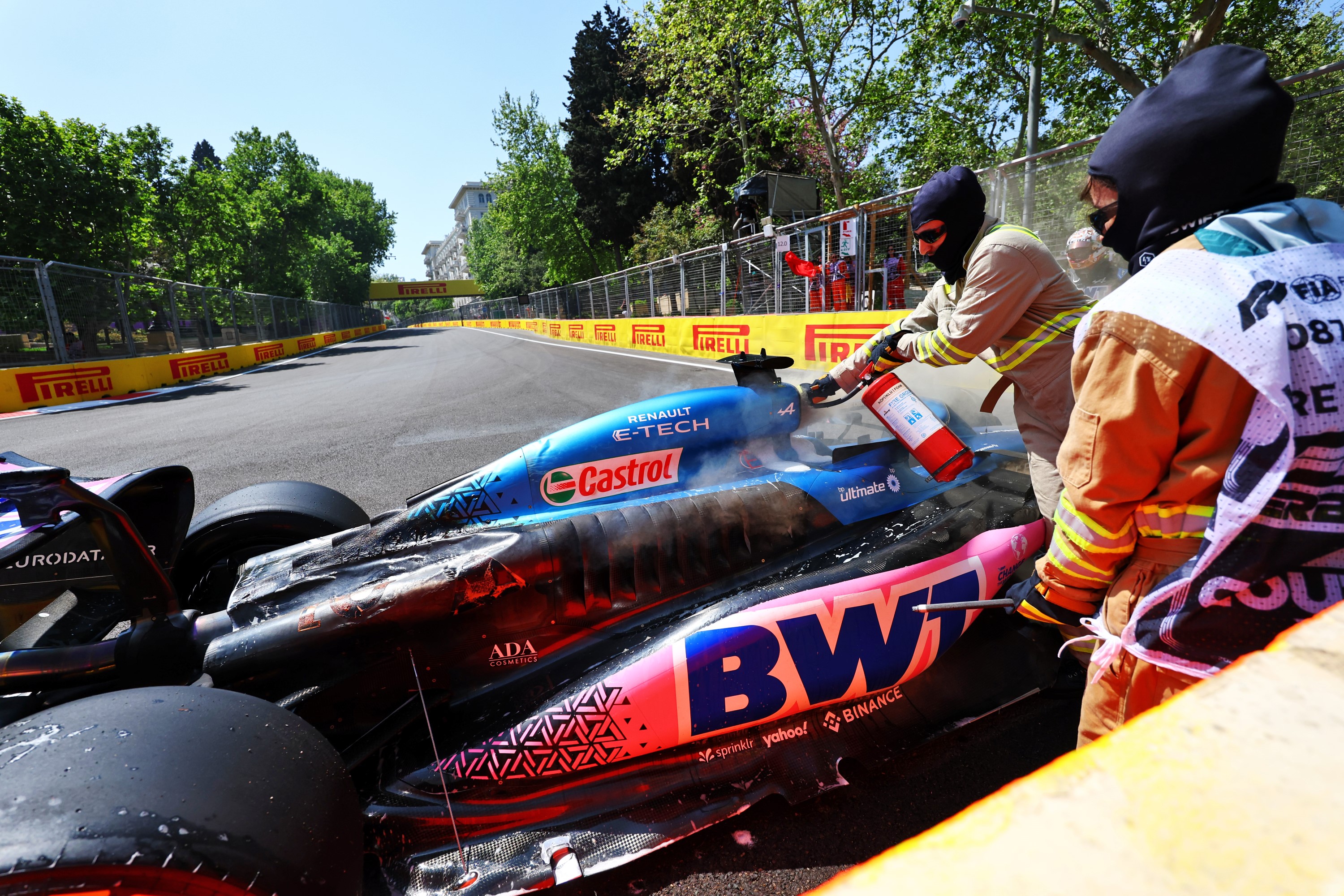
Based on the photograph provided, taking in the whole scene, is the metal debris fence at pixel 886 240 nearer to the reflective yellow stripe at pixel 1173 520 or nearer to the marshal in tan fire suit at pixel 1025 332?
the marshal in tan fire suit at pixel 1025 332

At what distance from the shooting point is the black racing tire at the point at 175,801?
1.04m

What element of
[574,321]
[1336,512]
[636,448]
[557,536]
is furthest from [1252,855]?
[574,321]

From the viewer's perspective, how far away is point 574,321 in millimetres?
23109

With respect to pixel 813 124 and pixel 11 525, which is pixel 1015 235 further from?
pixel 813 124

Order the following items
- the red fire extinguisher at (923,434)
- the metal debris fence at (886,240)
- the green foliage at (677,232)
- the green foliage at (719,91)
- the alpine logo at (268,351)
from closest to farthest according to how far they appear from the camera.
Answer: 1. the red fire extinguisher at (923,434)
2. the metal debris fence at (886,240)
3. the green foliage at (719,91)
4. the alpine logo at (268,351)
5. the green foliage at (677,232)

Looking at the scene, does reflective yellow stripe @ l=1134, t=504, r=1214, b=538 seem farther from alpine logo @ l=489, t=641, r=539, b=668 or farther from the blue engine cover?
alpine logo @ l=489, t=641, r=539, b=668

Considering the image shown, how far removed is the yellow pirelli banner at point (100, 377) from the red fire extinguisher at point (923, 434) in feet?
45.8

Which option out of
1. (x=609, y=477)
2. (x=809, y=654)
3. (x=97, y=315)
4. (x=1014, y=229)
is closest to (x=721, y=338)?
(x=1014, y=229)

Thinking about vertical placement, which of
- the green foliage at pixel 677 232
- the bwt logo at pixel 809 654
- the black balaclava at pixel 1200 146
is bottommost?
the bwt logo at pixel 809 654

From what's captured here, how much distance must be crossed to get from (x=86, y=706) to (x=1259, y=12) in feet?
72.5

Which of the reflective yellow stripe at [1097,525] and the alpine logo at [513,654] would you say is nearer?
the reflective yellow stripe at [1097,525]

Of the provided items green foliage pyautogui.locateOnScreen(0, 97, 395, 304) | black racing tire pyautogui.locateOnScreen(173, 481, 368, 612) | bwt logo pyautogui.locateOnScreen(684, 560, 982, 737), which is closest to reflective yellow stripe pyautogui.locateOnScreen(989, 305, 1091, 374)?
bwt logo pyautogui.locateOnScreen(684, 560, 982, 737)

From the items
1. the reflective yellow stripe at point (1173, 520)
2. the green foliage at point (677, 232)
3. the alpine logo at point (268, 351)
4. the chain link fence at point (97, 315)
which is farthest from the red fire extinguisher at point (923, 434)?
the green foliage at point (677, 232)

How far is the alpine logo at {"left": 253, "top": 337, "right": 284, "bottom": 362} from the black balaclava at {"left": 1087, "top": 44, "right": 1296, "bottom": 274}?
2412 centimetres
